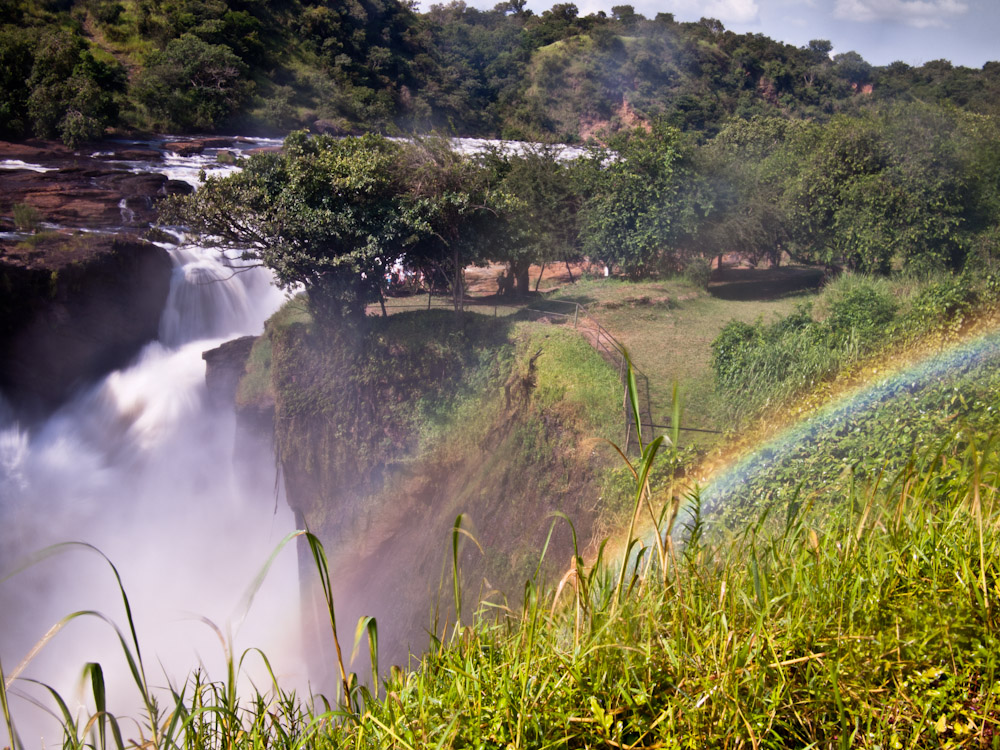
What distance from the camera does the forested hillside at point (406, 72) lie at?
2720 cm

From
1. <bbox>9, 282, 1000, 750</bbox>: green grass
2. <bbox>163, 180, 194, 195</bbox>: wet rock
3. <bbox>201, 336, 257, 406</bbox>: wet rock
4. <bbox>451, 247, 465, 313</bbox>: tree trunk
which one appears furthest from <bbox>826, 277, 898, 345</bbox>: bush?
<bbox>163, 180, 194, 195</bbox>: wet rock

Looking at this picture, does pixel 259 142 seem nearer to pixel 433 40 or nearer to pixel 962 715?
pixel 433 40

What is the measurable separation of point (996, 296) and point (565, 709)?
331 inches

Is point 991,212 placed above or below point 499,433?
above

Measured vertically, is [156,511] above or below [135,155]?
below

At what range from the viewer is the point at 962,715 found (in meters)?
1.79

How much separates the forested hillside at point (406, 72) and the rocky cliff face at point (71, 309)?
910 cm

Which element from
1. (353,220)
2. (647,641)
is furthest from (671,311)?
(647,641)

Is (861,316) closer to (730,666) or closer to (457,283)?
(457,283)

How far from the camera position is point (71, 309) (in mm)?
17531

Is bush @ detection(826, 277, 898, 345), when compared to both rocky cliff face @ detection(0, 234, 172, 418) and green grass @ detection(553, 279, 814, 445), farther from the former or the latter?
rocky cliff face @ detection(0, 234, 172, 418)

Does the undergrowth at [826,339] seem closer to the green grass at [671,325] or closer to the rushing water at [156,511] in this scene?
the green grass at [671,325]

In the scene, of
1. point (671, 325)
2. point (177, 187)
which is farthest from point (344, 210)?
point (177, 187)

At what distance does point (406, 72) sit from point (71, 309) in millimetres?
31297
